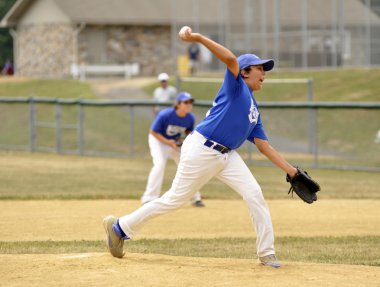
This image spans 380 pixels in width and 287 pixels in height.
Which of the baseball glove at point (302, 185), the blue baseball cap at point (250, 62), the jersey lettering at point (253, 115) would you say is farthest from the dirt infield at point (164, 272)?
the blue baseball cap at point (250, 62)

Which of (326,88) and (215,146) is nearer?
(215,146)

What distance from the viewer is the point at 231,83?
8102mm

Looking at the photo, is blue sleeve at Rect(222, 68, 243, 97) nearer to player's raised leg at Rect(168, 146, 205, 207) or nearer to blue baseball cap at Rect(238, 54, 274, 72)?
blue baseball cap at Rect(238, 54, 274, 72)

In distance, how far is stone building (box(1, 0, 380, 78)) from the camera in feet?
124

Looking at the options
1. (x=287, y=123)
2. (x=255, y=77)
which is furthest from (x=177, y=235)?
(x=287, y=123)

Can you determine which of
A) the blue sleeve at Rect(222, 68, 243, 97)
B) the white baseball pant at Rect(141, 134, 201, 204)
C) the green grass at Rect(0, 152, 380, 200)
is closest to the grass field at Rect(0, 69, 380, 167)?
the green grass at Rect(0, 152, 380, 200)

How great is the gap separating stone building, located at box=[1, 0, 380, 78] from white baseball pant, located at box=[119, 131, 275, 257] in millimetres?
28908

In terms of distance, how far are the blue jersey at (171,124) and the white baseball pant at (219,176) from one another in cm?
549

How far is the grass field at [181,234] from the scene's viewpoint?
26.2 ft

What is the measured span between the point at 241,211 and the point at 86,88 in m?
28.8

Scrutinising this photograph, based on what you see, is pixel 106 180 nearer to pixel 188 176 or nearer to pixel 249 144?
pixel 249 144

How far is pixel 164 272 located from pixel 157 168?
235 inches

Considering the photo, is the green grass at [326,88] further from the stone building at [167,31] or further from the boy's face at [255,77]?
the boy's face at [255,77]

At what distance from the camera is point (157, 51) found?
170 feet
